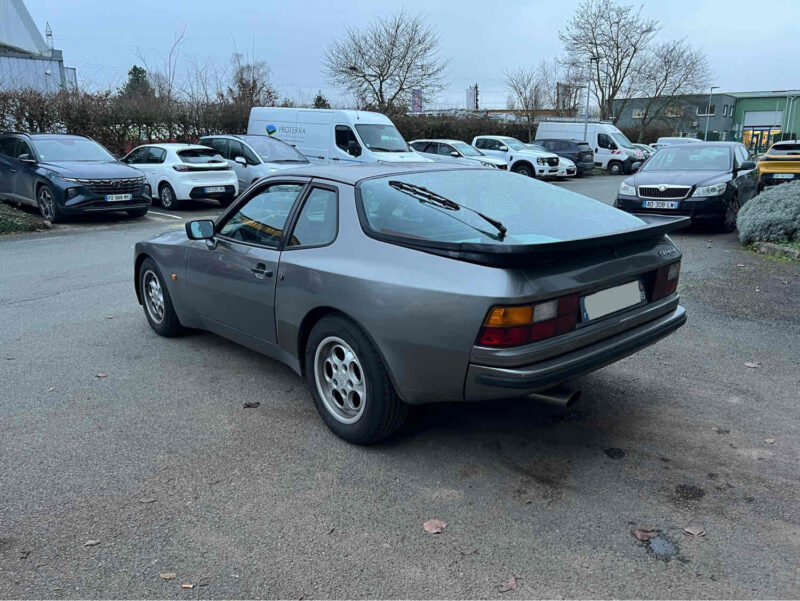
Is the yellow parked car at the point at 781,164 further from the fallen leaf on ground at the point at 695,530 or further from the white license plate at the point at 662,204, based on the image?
the fallen leaf on ground at the point at 695,530

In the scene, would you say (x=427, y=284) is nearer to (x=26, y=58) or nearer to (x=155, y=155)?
(x=155, y=155)

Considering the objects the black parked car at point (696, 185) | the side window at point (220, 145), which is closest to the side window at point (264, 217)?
the black parked car at point (696, 185)

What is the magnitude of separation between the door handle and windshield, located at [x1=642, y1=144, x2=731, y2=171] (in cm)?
1029

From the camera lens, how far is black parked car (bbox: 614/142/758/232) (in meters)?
11.2

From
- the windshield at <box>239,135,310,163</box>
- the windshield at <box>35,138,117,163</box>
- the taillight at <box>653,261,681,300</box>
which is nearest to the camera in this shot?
the taillight at <box>653,261,681,300</box>

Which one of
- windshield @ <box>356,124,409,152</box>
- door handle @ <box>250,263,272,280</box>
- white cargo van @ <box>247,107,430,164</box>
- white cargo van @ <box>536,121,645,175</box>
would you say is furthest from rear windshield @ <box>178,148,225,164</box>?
white cargo van @ <box>536,121,645,175</box>

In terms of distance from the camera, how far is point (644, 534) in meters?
2.90

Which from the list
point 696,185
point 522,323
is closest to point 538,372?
point 522,323

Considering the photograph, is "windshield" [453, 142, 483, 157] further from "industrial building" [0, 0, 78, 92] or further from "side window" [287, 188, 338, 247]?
"side window" [287, 188, 338, 247]

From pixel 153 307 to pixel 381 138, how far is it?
13344mm

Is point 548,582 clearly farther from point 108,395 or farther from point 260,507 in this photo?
point 108,395

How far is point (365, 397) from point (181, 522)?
43.5 inches

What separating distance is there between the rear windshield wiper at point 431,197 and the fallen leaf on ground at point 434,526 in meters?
1.55

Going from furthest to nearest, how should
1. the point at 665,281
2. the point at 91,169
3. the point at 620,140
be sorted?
the point at 620,140, the point at 91,169, the point at 665,281
